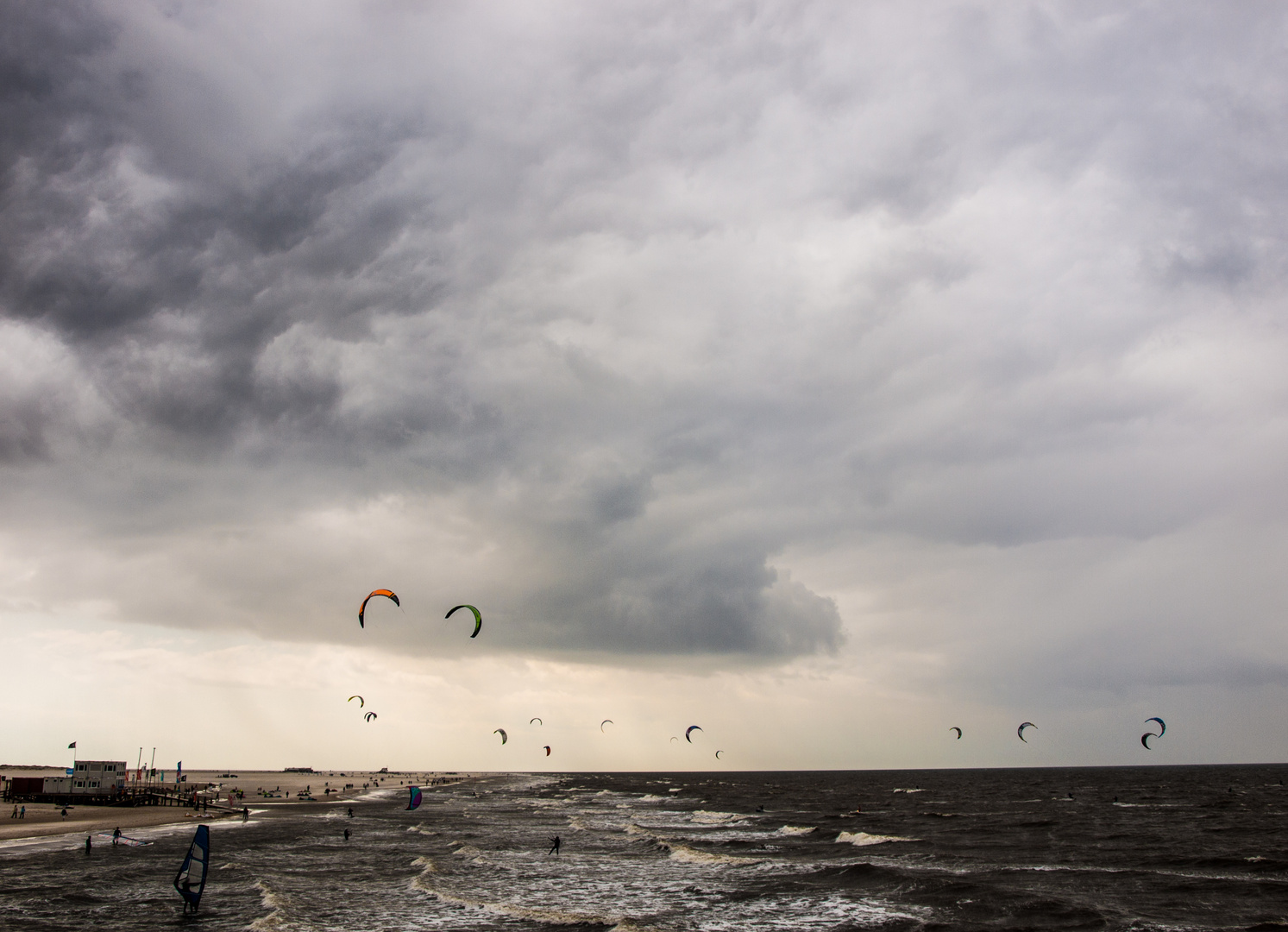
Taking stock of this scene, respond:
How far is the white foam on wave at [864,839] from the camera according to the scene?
51938mm

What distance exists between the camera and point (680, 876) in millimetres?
38531

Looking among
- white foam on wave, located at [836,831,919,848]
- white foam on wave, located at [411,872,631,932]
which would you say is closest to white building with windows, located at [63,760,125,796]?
white foam on wave, located at [411,872,631,932]

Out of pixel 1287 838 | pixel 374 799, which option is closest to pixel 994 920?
pixel 1287 838

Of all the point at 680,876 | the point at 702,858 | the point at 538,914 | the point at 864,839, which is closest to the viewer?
the point at 538,914

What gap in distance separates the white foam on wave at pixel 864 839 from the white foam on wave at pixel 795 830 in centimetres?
389

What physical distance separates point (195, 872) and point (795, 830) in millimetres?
44725

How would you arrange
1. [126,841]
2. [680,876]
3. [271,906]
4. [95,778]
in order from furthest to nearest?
[95,778]
[126,841]
[680,876]
[271,906]

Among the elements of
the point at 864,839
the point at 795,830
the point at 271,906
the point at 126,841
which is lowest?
the point at 795,830

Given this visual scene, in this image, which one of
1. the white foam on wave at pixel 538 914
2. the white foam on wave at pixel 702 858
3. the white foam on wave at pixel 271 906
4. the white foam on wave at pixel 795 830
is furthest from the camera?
the white foam on wave at pixel 795 830

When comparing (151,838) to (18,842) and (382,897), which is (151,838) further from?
(382,897)

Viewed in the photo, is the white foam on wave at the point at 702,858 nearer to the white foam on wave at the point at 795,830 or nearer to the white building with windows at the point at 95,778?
the white foam on wave at the point at 795,830

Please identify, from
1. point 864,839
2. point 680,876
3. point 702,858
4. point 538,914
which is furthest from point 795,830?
point 538,914

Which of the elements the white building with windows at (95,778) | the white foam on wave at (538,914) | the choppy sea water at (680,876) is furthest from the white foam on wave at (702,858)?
the white building with windows at (95,778)

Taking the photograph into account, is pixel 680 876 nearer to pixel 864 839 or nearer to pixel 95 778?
pixel 864 839
